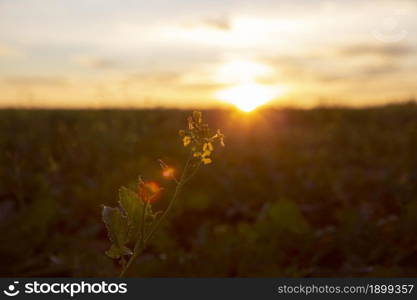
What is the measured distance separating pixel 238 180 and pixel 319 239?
1.66 m

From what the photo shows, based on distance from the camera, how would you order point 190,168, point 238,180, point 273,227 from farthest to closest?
point 238,180 < point 273,227 < point 190,168

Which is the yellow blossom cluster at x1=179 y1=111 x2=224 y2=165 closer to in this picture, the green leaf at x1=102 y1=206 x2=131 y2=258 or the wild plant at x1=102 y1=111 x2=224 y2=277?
the wild plant at x1=102 y1=111 x2=224 y2=277

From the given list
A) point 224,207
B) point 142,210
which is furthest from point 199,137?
point 224,207

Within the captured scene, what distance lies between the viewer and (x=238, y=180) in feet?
16.3

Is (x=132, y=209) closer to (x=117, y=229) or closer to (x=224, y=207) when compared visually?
(x=117, y=229)

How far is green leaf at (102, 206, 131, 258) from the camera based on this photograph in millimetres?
1557

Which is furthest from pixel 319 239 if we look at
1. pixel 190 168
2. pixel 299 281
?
pixel 190 168

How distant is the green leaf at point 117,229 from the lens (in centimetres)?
156

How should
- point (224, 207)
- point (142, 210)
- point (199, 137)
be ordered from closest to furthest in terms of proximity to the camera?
1. point (199, 137)
2. point (142, 210)
3. point (224, 207)

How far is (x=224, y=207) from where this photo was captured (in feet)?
14.9

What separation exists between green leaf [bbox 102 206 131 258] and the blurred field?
0.80 m

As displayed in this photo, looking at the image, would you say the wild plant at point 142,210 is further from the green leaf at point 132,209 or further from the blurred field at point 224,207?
the blurred field at point 224,207

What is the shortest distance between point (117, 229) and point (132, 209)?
0.07 meters

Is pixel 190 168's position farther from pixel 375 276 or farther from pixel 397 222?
pixel 397 222
